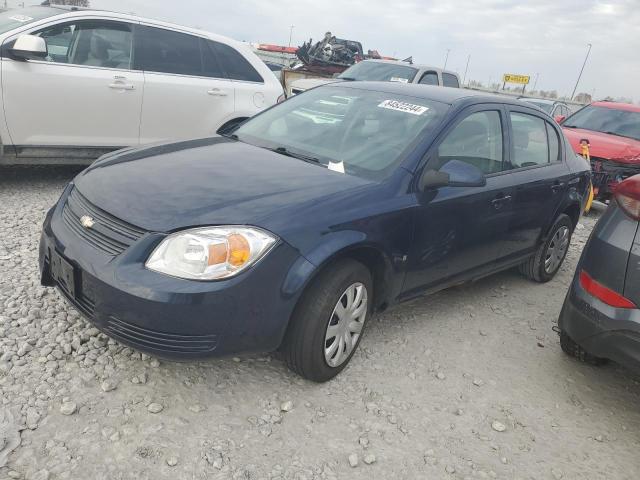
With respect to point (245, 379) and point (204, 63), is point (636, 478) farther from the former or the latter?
point (204, 63)

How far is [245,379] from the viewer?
2855 millimetres

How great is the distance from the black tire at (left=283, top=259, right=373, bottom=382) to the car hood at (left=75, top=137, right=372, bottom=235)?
14.1 inches

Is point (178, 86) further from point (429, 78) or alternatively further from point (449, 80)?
point (449, 80)

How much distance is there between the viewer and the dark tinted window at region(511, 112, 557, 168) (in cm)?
402

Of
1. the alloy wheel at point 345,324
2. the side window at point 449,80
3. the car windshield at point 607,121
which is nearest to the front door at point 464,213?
the alloy wheel at point 345,324

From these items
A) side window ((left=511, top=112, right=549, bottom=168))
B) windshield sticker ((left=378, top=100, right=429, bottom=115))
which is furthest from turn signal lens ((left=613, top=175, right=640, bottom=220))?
windshield sticker ((left=378, top=100, right=429, bottom=115))

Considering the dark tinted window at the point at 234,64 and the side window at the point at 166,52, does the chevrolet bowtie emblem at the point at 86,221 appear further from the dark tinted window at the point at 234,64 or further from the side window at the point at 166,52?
the dark tinted window at the point at 234,64

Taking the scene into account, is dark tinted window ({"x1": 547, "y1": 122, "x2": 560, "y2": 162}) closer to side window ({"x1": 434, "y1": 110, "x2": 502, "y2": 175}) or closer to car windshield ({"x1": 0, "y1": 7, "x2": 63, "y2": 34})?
side window ({"x1": 434, "y1": 110, "x2": 502, "y2": 175})

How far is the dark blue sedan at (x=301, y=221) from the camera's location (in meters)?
2.34

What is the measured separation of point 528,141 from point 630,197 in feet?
4.80

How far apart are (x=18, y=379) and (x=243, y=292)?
1.24 meters

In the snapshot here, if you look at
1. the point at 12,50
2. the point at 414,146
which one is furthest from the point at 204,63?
the point at 414,146

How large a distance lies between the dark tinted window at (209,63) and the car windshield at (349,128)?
7.89 feet

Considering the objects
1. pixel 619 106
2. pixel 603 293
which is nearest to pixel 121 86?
pixel 603 293
